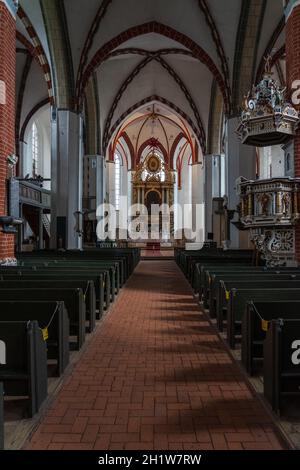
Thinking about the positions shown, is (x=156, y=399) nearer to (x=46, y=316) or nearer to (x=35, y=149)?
(x=46, y=316)

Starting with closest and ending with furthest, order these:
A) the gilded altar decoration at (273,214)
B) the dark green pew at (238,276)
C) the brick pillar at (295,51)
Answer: the dark green pew at (238,276) < the gilded altar decoration at (273,214) < the brick pillar at (295,51)

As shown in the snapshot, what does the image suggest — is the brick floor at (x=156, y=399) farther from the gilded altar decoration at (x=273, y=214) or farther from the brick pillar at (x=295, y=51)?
the brick pillar at (x=295, y=51)

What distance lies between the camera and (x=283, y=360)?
3.44 metres

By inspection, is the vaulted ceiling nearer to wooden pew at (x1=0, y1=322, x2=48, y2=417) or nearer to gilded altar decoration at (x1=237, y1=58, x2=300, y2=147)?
gilded altar decoration at (x1=237, y1=58, x2=300, y2=147)

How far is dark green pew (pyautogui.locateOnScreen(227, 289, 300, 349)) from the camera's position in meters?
5.10

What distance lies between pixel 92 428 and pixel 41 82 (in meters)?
22.7

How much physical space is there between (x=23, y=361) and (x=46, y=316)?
2.90 ft

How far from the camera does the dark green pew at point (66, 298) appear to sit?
5.09 meters

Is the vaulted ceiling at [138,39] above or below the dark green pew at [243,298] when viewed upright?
above

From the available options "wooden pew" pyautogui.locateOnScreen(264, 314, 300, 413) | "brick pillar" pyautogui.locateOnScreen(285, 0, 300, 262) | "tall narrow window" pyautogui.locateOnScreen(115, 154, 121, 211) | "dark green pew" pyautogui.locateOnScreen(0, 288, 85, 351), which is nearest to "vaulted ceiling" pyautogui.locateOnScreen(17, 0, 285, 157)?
"brick pillar" pyautogui.locateOnScreen(285, 0, 300, 262)

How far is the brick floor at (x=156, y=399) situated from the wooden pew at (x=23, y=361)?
0.25 metres

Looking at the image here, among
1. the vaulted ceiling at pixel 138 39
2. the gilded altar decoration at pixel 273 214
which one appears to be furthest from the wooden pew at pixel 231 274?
the vaulted ceiling at pixel 138 39

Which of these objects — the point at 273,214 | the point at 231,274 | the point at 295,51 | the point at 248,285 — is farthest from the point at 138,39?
the point at 248,285

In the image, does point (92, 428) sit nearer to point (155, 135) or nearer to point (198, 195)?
point (198, 195)
